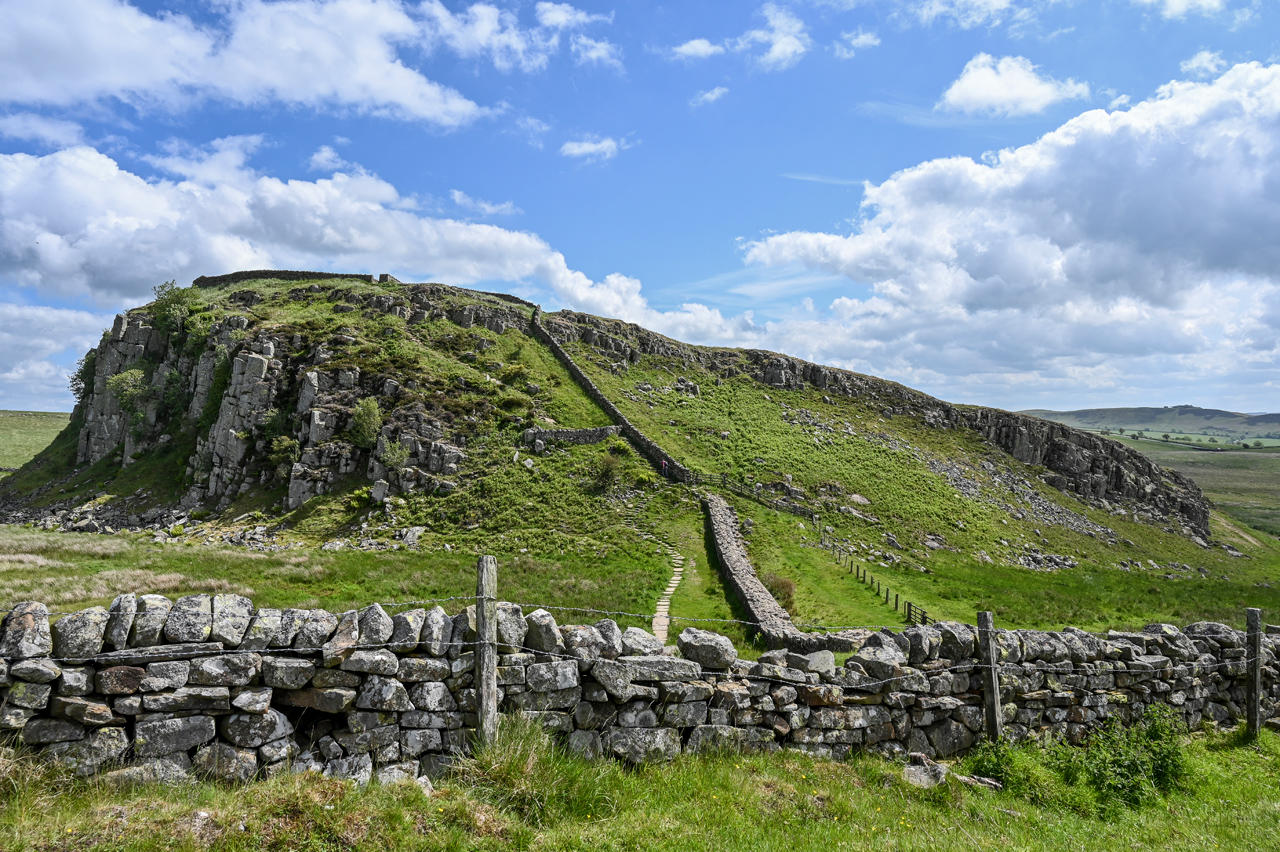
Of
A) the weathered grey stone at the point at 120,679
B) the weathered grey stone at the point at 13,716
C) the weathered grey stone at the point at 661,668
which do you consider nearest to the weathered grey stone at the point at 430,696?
the weathered grey stone at the point at 661,668

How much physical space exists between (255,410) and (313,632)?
48305mm

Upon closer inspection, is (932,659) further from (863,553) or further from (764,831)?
(863,553)

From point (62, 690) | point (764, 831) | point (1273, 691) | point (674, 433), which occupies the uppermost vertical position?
point (674, 433)

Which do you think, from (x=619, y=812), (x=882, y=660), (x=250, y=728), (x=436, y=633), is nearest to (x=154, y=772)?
(x=250, y=728)

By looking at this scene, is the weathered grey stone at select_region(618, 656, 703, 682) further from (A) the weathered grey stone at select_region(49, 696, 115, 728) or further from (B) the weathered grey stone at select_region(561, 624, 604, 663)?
(A) the weathered grey stone at select_region(49, 696, 115, 728)

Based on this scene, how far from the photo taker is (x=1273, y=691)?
14984 mm

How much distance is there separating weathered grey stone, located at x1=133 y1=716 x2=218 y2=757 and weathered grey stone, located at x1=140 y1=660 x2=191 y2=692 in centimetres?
39

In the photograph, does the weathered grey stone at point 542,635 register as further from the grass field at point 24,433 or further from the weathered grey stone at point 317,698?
the grass field at point 24,433

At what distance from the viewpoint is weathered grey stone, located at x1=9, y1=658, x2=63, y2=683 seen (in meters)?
6.66

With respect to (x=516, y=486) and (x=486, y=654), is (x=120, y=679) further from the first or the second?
(x=516, y=486)

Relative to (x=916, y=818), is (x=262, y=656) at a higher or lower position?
higher

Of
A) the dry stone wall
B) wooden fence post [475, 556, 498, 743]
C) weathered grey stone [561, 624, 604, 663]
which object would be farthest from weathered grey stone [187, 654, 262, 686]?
the dry stone wall

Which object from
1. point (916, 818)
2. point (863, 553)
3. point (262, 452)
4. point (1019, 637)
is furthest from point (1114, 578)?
point (262, 452)

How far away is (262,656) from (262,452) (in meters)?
46.0
